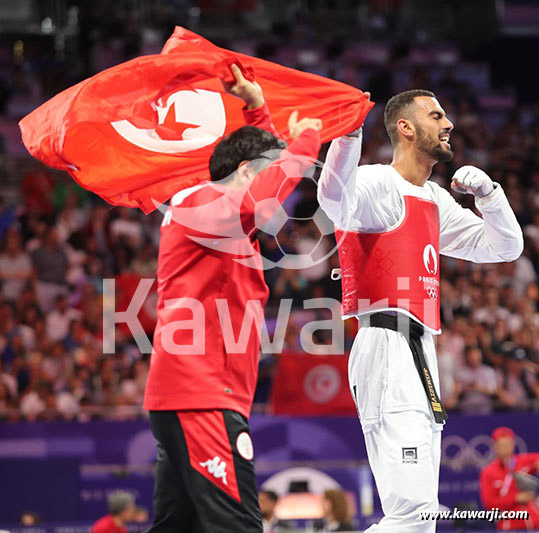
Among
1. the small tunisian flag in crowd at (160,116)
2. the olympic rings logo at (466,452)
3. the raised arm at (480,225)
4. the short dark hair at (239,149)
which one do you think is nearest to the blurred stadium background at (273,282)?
the olympic rings logo at (466,452)

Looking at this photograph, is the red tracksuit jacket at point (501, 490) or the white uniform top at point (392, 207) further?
the red tracksuit jacket at point (501, 490)

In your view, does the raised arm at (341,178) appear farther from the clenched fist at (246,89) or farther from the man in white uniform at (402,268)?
the clenched fist at (246,89)

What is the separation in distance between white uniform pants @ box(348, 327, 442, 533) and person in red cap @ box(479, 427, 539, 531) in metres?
4.69

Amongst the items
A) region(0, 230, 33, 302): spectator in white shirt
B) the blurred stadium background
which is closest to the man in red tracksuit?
the blurred stadium background

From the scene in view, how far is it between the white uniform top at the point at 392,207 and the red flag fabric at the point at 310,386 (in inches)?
210

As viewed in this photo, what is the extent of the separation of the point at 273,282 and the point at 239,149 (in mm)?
8318

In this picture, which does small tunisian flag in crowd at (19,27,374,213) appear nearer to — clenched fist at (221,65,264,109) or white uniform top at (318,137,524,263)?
clenched fist at (221,65,264,109)

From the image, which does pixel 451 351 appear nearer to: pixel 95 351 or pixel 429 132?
pixel 95 351

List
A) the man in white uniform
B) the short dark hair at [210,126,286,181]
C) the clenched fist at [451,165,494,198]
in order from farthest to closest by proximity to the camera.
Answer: the clenched fist at [451,165,494,198] → the man in white uniform → the short dark hair at [210,126,286,181]

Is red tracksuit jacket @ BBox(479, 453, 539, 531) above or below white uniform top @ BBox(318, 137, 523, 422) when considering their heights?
below

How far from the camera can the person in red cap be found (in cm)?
903

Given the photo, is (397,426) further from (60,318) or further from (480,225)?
(60,318)

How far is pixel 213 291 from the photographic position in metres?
4.11

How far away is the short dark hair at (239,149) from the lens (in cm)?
418
